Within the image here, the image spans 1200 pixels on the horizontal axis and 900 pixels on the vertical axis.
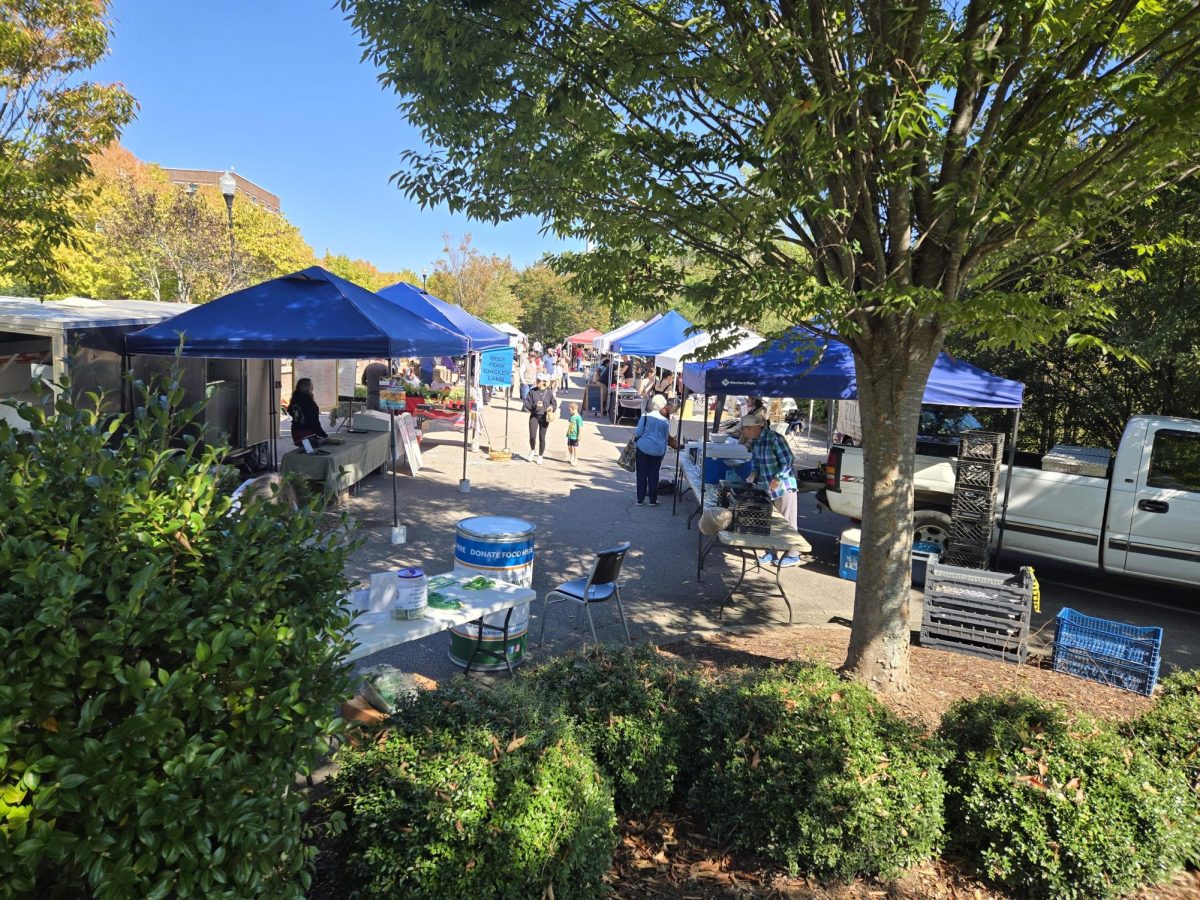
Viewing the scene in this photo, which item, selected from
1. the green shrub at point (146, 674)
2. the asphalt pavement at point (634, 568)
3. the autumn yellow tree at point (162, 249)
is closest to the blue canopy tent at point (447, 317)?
the asphalt pavement at point (634, 568)

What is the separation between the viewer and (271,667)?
1896mm

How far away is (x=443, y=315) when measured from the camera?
1294cm

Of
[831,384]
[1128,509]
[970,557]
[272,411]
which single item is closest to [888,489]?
[831,384]

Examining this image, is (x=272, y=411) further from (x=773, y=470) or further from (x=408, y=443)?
(x=773, y=470)

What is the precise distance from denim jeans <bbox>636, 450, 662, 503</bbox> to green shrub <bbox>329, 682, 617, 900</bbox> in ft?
27.7

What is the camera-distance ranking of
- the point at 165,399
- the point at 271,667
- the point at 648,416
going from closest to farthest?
the point at 271,667 → the point at 165,399 → the point at 648,416

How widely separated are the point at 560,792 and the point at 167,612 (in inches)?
64.1

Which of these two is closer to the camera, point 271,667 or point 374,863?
point 271,667

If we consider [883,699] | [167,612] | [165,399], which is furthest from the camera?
[883,699]

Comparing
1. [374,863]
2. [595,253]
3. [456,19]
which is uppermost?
[456,19]

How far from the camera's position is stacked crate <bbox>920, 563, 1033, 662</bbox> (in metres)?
5.86

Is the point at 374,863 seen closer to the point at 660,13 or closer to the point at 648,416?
the point at 660,13

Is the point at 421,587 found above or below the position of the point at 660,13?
below

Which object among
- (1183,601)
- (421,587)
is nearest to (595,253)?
(421,587)
